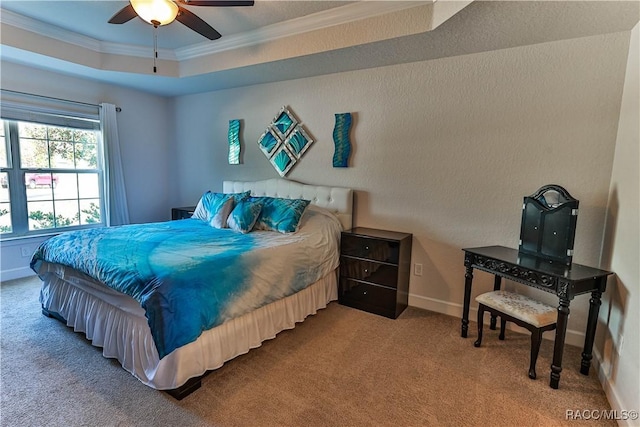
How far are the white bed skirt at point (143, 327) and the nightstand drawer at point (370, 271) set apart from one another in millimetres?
458

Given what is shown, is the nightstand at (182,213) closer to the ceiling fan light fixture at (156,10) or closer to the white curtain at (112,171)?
the white curtain at (112,171)

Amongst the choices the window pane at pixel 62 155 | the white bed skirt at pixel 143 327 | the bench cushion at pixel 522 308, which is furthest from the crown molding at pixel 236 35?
the white bed skirt at pixel 143 327

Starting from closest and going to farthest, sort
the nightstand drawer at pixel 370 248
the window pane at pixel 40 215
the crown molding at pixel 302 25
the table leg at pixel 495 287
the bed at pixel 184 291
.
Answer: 1. the bed at pixel 184 291
2. the crown molding at pixel 302 25
3. the table leg at pixel 495 287
4. the nightstand drawer at pixel 370 248
5. the window pane at pixel 40 215

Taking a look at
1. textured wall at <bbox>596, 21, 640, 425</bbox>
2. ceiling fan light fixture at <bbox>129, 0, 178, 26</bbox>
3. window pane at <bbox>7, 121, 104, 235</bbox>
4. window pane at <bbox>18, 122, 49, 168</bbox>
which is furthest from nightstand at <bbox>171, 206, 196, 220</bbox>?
textured wall at <bbox>596, 21, 640, 425</bbox>

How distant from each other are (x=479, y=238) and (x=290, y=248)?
5.71ft

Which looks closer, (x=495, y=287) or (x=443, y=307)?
(x=495, y=287)

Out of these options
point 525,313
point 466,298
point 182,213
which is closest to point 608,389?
point 525,313

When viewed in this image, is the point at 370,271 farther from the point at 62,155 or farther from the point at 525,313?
the point at 62,155

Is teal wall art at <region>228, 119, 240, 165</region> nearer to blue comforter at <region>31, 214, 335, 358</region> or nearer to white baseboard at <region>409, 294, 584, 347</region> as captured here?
blue comforter at <region>31, 214, 335, 358</region>

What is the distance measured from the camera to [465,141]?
2.91 metres

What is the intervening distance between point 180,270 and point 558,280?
2.38 m

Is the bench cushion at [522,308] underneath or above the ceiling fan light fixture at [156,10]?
underneath

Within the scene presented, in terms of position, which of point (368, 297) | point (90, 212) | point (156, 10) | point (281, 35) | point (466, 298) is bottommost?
point (368, 297)

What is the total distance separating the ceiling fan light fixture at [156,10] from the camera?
2.01 m
